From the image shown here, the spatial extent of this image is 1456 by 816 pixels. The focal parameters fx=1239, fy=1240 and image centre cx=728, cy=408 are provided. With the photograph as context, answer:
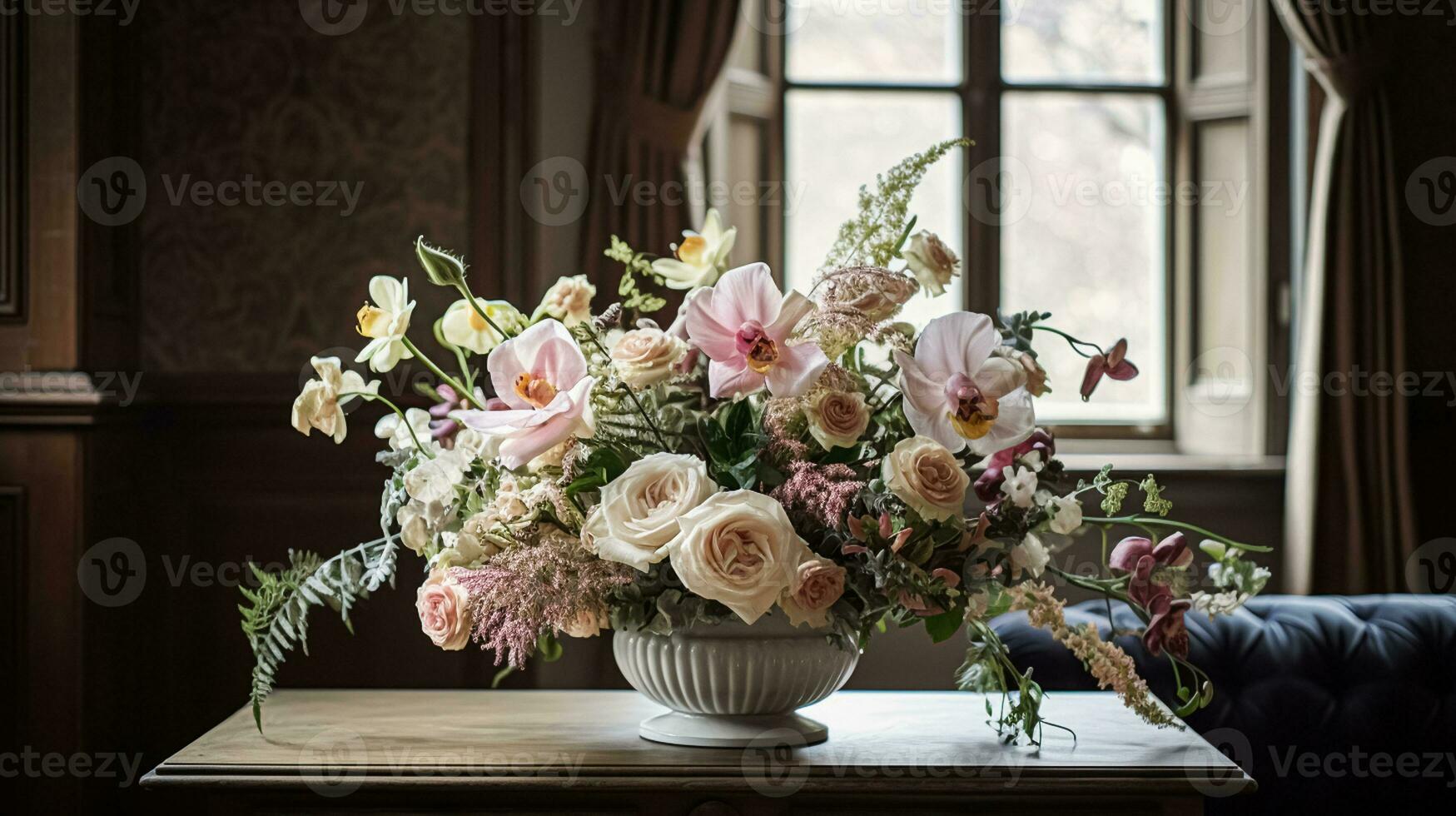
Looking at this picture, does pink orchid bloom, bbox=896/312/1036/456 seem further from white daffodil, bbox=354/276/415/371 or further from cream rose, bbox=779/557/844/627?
white daffodil, bbox=354/276/415/371

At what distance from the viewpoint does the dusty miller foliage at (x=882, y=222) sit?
4.39 ft

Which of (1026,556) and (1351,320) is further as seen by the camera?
(1351,320)

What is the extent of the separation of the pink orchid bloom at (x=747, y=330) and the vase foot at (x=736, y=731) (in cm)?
40

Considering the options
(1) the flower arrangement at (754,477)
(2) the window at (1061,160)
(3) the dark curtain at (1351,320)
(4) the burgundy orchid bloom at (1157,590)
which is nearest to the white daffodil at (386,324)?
(1) the flower arrangement at (754,477)

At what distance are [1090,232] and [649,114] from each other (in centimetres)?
132

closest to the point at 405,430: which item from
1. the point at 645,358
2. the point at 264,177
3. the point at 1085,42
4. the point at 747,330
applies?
the point at 645,358

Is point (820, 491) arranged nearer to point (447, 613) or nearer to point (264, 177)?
point (447, 613)

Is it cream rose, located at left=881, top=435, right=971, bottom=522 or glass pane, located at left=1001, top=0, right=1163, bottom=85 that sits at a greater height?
glass pane, located at left=1001, top=0, right=1163, bottom=85

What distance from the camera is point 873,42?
11.4 feet

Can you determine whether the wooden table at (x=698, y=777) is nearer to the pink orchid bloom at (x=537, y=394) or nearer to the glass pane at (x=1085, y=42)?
the pink orchid bloom at (x=537, y=394)

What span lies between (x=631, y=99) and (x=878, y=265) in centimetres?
181

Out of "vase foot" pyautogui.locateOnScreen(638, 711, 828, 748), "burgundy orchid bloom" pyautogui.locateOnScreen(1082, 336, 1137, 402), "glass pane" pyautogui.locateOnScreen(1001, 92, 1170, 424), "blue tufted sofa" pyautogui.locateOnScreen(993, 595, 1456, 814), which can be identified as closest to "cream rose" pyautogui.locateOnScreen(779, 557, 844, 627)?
"vase foot" pyautogui.locateOnScreen(638, 711, 828, 748)

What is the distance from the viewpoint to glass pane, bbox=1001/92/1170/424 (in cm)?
346

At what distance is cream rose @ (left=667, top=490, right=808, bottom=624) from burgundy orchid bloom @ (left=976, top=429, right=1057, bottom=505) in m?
0.23
